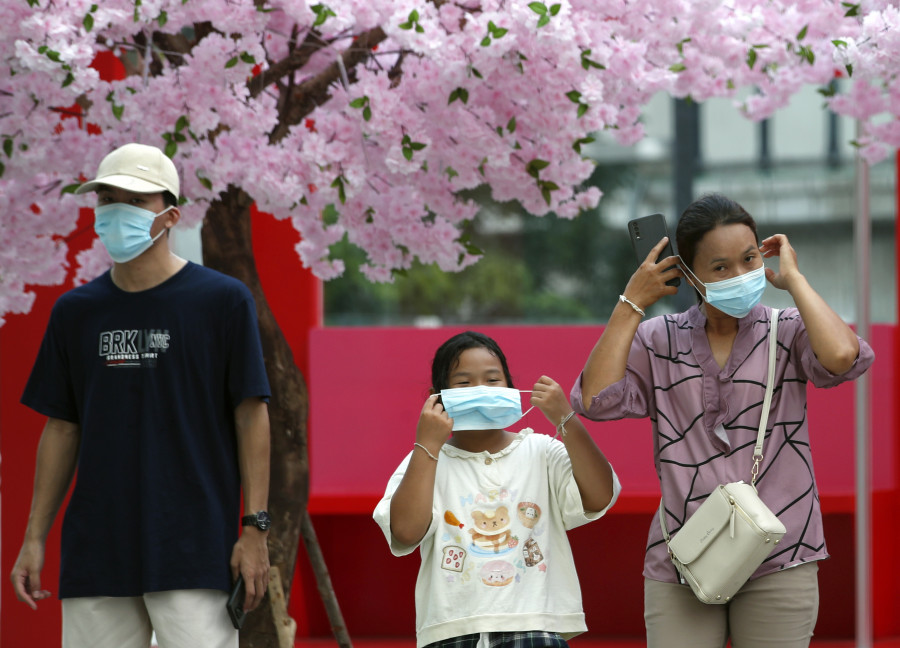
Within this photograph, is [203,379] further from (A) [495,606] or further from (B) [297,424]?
(B) [297,424]

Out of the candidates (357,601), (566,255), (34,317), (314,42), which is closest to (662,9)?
(314,42)

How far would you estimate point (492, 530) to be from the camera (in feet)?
9.64

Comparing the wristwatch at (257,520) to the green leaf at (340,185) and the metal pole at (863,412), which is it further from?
the metal pole at (863,412)

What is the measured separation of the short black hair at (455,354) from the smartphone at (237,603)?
73 cm

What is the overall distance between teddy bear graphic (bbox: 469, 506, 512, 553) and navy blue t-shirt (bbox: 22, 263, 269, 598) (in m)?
0.63

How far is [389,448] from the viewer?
6695 mm

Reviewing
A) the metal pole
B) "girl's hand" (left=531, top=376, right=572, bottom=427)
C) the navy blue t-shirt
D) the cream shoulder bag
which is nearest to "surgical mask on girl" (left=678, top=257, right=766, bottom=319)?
the cream shoulder bag

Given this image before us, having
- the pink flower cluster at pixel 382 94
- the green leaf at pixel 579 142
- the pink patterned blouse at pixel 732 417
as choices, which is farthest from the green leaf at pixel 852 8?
the pink patterned blouse at pixel 732 417

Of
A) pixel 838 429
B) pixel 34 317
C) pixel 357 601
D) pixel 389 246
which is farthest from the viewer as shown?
pixel 357 601

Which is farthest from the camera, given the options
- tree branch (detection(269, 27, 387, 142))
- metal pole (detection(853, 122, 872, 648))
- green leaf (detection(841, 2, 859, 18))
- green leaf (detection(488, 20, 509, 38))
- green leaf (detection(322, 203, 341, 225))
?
metal pole (detection(853, 122, 872, 648))

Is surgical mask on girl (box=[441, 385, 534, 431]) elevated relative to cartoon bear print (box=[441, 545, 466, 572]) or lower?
elevated

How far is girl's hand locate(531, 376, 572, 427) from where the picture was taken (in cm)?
294

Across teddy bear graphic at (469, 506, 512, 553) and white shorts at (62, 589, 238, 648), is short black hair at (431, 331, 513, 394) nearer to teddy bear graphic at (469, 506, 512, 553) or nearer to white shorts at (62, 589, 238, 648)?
teddy bear graphic at (469, 506, 512, 553)

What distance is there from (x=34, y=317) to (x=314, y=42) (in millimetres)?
2493
